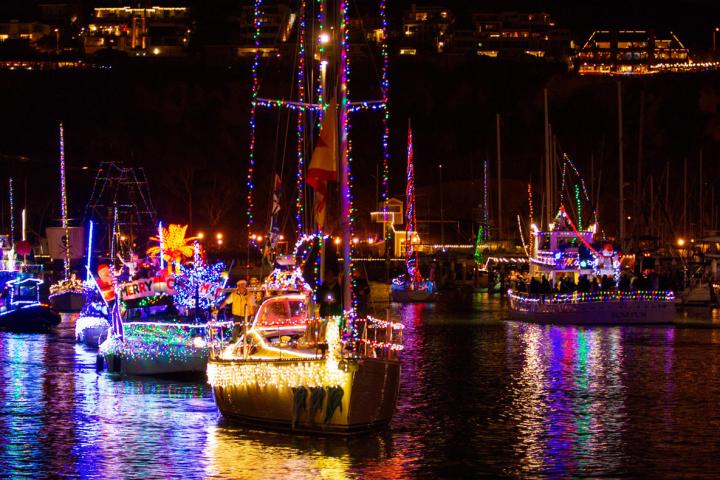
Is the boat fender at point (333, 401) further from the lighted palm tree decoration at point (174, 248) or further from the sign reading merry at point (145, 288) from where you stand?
the lighted palm tree decoration at point (174, 248)

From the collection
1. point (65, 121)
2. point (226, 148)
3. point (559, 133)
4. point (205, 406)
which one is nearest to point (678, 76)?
point (559, 133)

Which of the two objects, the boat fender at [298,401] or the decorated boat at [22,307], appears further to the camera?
the decorated boat at [22,307]

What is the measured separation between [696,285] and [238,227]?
7608 centimetres

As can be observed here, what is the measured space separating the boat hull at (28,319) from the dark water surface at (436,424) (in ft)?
27.1

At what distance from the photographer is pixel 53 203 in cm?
11862

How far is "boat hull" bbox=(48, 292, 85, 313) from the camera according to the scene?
57250 millimetres

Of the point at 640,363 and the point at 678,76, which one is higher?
the point at 678,76

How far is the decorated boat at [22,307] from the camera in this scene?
144 ft

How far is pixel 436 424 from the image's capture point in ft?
73.4

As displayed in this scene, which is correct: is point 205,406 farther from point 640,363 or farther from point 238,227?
point 238,227

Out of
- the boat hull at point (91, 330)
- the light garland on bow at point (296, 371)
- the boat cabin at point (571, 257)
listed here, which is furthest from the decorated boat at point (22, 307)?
the light garland on bow at point (296, 371)

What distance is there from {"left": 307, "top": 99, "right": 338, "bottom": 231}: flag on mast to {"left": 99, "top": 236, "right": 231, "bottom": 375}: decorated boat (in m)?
5.40

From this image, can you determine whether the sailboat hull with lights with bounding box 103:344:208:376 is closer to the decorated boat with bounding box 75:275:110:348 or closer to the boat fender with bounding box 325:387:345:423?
the decorated boat with bounding box 75:275:110:348

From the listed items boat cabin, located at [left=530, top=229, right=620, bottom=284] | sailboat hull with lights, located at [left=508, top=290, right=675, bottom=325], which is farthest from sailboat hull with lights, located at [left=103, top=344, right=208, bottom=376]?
boat cabin, located at [left=530, top=229, right=620, bottom=284]
